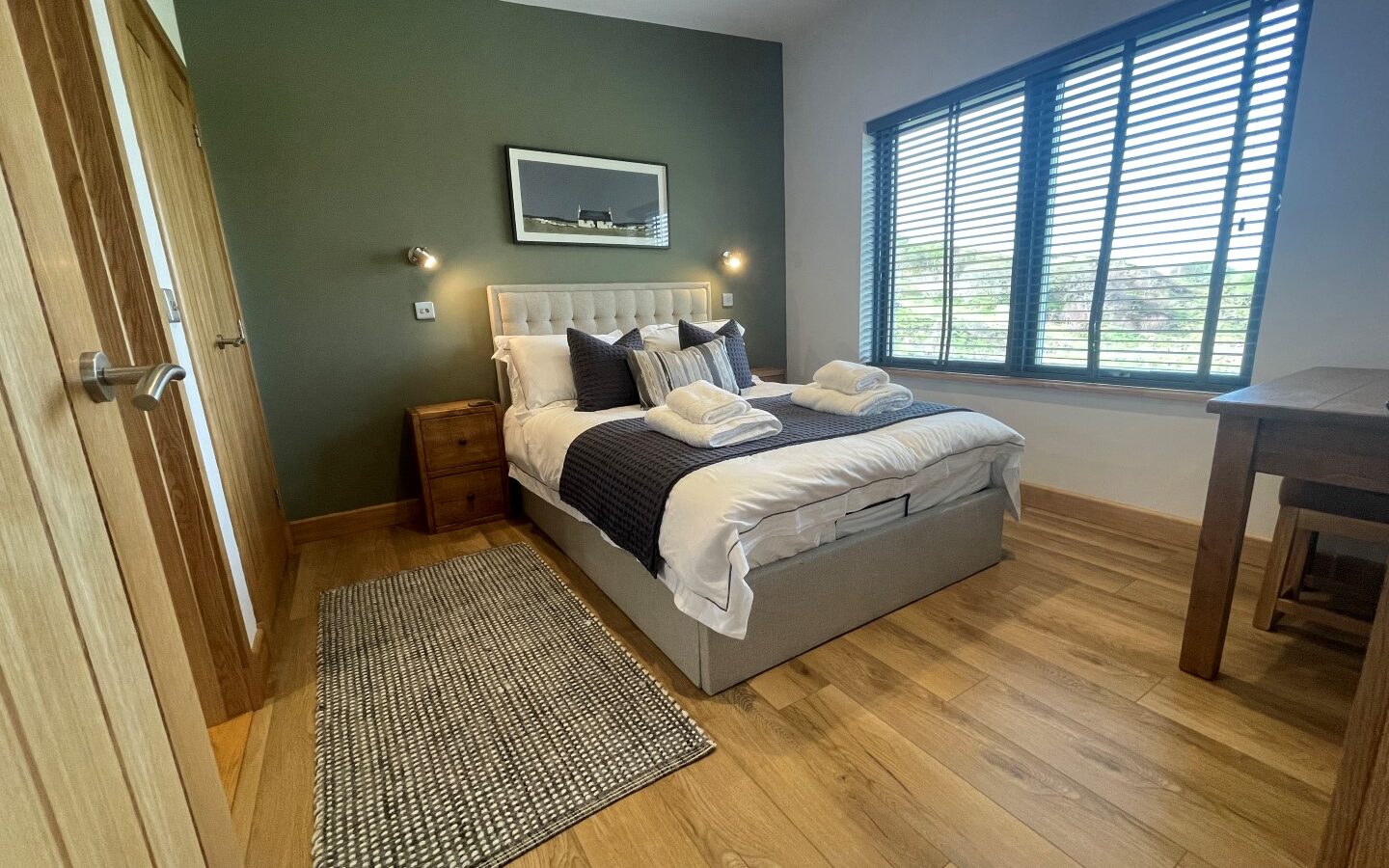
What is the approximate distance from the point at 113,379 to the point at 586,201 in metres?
3.04

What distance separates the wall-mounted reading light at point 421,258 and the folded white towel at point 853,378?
2.15m

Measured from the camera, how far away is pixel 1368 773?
0.61m

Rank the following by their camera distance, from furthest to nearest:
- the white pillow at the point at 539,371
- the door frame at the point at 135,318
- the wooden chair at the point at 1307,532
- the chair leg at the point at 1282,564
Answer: the white pillow at the point at 539,371 < the chair leg at the point at 1282,564 < the wooden chair at the point at 1307,532 < the door frame at the point at 135,318

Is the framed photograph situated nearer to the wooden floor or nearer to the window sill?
the window sill

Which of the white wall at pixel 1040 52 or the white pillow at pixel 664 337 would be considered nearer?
the white wall at pixel 1040 52

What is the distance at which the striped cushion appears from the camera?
8.66ft

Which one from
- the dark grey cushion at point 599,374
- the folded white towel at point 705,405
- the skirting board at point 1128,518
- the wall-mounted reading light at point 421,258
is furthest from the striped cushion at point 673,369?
the skirting board at point 1128,518

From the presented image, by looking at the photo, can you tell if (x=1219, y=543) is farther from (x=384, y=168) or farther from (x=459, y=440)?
(x=384, y=168)

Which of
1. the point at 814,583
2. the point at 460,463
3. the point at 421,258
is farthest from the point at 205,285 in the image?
the point at 814,583

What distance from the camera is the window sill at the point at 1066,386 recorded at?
236cm

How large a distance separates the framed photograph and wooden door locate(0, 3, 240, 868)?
9.13 feet

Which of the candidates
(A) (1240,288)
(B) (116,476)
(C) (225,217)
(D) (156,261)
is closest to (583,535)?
(D) (156,261)

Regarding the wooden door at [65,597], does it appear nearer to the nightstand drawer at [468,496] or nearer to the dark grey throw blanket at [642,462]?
the dark grey throw blanket at [642,462]

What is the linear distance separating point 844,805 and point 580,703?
2.51ft
